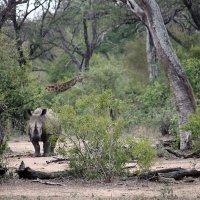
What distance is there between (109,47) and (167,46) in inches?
1298

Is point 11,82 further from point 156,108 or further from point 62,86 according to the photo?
point 62,86

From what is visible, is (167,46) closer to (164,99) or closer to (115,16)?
(164,99)

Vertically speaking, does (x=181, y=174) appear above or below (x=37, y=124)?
below

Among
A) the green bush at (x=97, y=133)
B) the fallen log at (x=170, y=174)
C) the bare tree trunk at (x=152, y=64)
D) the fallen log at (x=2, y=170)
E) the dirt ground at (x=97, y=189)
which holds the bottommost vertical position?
the dirt ground at (x=97, y=189)

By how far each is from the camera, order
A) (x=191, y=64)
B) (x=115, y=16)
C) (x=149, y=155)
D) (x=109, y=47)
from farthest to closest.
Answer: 1. (x=109, y=47)
2. (x=115, y=16)
3. (x=191, y=64)
4. (x=149, y=155)

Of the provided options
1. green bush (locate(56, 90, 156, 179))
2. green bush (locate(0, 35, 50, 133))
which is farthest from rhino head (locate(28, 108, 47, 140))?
green bush (locate(56, 90, 156, 179))

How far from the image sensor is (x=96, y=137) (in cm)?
1209

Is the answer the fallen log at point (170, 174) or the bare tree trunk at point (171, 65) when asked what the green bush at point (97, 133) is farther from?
the bare tree trunk at point (171, 65)

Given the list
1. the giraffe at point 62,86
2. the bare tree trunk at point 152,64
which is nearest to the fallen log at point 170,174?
the giraffe at point 62,86

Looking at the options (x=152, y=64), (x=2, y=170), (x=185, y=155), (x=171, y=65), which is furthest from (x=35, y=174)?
(x=152, y=64)

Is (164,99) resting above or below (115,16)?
below

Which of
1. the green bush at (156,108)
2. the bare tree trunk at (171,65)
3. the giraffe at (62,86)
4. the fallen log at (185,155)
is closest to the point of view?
the fallen log at (185,155)

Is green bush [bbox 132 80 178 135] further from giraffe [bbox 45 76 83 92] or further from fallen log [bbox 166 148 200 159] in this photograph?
fallen log [bbox 166 148 200 159]

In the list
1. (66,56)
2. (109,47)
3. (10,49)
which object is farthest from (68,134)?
(109,47)
